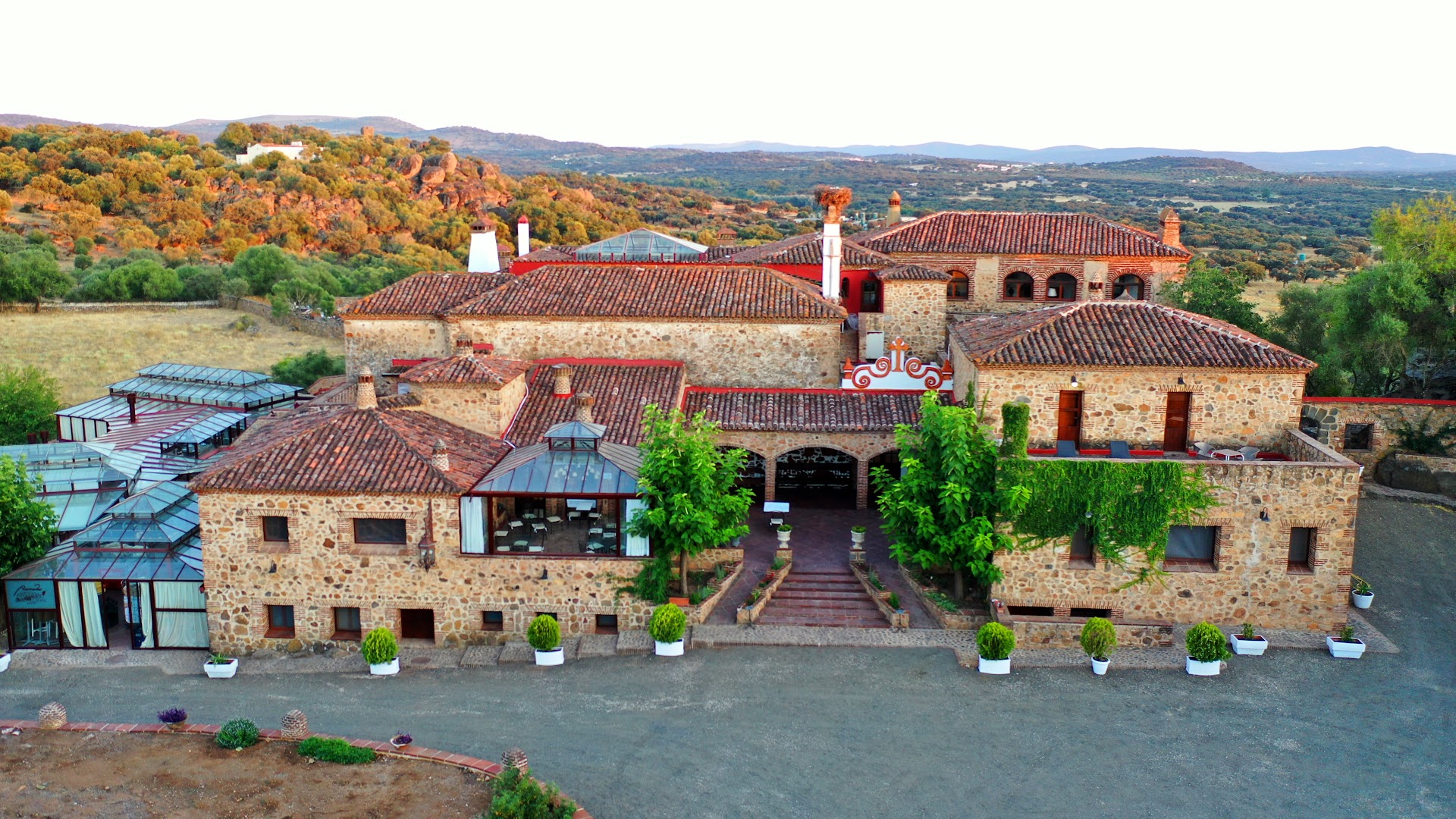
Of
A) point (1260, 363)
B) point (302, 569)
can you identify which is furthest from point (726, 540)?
point (1260, 363)

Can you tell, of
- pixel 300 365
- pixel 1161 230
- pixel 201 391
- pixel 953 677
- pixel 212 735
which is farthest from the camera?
pixel 300 365

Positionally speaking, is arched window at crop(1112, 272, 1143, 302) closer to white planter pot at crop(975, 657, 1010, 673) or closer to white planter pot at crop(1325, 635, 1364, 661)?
white planter pot at crop(1325, 635, 1364, 661)

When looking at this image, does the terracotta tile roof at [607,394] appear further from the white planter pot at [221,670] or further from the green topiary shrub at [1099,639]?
the green topiary shrub at [1099,639]

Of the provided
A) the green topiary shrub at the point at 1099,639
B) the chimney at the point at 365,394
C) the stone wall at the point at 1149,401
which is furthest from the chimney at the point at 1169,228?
the chimney at the point at 365,394

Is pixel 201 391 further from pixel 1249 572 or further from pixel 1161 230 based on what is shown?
pixel 1161 230

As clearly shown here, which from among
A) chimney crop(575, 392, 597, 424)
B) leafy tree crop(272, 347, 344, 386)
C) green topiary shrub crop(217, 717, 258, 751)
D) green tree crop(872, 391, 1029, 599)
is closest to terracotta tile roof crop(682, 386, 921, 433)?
chimney crop(575, 392, 597, 424)

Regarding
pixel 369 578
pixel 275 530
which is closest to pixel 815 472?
pixel 369 578
